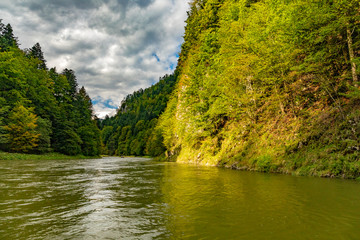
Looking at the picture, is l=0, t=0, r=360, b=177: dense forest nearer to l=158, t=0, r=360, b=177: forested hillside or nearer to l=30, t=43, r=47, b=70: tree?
Result: l=158, t=0, r=360, b=177: forested hillside

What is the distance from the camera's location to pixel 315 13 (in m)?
10.7

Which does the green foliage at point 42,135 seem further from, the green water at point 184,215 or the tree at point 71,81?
the green water at point 184,215

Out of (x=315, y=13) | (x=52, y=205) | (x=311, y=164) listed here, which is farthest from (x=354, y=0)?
(x=52, y=205)

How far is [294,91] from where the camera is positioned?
50.4 feet

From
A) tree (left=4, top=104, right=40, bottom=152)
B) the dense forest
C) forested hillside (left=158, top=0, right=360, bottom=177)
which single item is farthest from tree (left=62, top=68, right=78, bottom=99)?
forested hillside (left=158, top=0, right=360, bottom=177)

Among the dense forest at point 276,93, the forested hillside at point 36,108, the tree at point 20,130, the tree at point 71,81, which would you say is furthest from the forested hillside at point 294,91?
the tree at point 71,81

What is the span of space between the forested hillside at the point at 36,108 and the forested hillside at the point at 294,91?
94.9 ft

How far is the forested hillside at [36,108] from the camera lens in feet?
105

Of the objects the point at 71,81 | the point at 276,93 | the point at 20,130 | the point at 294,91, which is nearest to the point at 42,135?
the point at 20,130

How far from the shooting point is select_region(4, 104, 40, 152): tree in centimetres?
3131

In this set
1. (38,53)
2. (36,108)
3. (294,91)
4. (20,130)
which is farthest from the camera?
(38,53)

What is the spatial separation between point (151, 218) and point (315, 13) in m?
12.5

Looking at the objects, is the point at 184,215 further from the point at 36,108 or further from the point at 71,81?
the point at 71,81

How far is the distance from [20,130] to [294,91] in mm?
37299
